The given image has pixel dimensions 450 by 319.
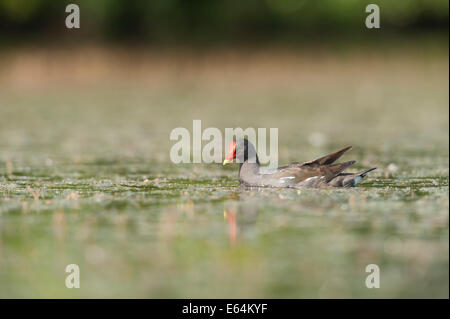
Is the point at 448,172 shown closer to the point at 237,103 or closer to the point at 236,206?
the point at 236,206

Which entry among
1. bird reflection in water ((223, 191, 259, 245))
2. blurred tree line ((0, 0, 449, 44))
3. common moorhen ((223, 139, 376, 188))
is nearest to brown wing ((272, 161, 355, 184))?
common moorhen ((223, 139, 376, 188))

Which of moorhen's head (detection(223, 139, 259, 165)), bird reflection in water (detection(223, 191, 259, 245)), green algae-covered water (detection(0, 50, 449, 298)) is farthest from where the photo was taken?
moorhen's head (detection(223, 139, 259, 165))

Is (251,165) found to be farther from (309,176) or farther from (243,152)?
(309,176)

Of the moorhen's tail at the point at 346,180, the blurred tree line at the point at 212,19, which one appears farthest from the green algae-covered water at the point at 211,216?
the blurred tree line at the point at 212,19

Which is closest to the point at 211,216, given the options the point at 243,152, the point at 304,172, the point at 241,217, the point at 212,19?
the point at 241,217

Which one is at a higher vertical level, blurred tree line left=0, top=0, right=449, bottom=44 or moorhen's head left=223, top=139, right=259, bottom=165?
blurred tree line left=0, top=0, right=449, bottom=44

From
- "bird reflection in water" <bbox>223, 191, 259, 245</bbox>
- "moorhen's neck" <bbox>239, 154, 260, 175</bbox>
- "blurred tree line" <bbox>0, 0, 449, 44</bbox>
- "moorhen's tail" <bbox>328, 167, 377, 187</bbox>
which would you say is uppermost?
"blurred tree line" <bbox>0, 0, 449, 44</bbox>

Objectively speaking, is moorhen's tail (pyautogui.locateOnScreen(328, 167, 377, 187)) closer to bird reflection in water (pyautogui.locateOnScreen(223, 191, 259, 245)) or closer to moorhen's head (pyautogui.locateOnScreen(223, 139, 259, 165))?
moorhen's head (pyautogui.locateOnScreen(223, 139, 259, 165))

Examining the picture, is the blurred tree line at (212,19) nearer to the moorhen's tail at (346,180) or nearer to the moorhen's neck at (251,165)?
the moorhen's neck at (251,165)
